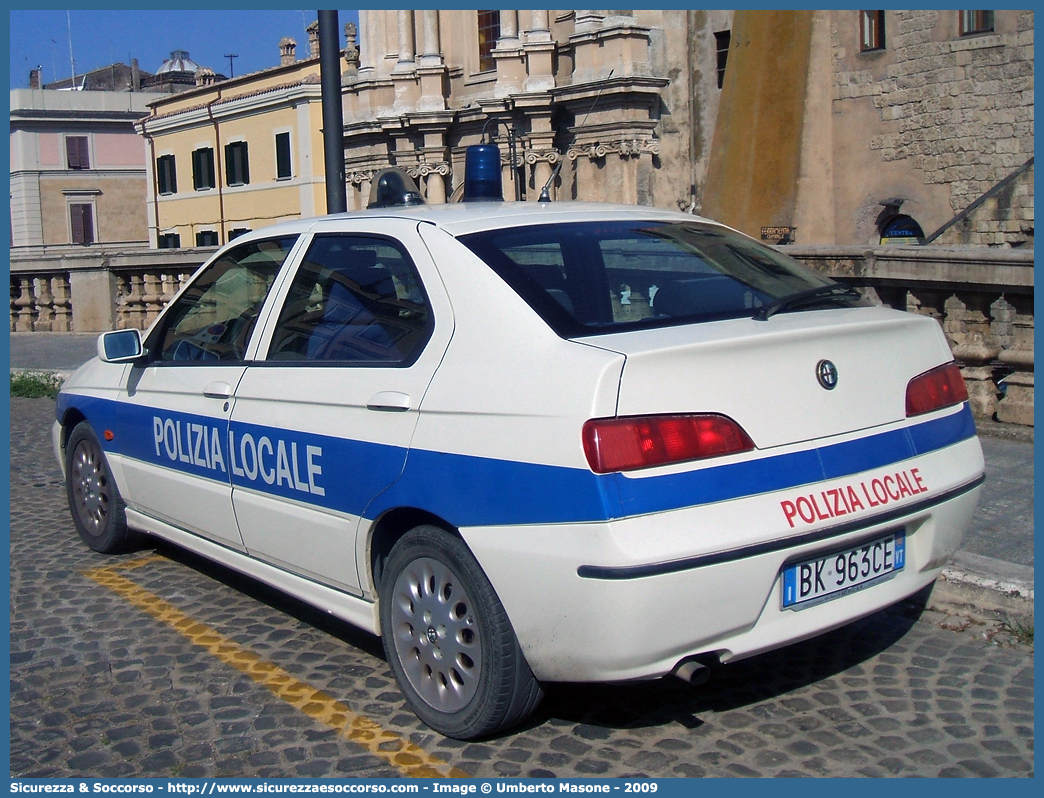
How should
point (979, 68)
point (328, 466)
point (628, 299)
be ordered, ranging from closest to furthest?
point (628, 299)
point (328, 466)
point (979, 68)

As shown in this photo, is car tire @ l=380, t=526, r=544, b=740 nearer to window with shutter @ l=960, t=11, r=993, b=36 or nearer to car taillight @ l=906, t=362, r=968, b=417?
car taillight @ l=906, t=362, r=968, b=417

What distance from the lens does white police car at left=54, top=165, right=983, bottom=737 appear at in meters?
3.19

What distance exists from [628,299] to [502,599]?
1.07m

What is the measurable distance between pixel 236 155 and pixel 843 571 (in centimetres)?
4875

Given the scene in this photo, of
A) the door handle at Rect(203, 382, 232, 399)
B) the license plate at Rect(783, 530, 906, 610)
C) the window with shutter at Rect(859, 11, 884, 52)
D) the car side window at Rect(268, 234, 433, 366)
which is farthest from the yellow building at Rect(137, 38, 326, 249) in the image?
the license plate at Rect(783, 530, 906, 610)

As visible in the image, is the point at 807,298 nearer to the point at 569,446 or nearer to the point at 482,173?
the point at 569,446

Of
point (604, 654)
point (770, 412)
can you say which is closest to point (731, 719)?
point (604, 654)

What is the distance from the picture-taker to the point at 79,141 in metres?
61.8

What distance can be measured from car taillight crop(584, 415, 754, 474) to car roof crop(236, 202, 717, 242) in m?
1.14

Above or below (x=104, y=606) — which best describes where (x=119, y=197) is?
above

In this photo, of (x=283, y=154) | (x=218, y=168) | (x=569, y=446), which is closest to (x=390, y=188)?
(x=569, y=446)

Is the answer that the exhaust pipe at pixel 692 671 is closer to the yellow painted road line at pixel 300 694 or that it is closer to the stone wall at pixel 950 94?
the yellow painted road line at pixel 300 694

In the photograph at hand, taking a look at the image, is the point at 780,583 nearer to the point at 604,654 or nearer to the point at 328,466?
the point at 604,654

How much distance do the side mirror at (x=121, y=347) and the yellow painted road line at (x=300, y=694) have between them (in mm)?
1114
